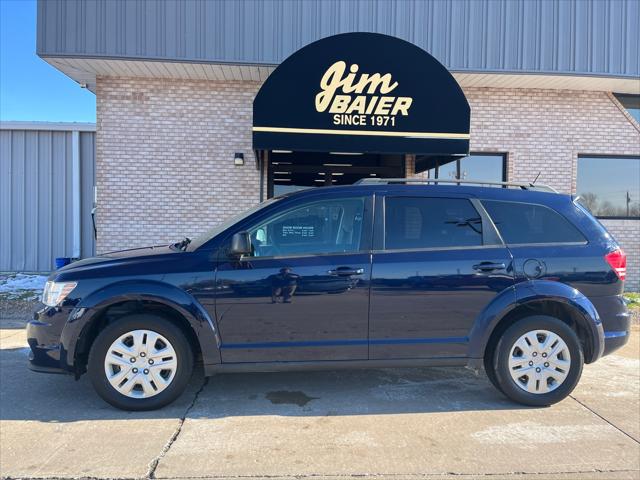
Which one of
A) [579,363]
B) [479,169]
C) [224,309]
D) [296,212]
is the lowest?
[579,363]

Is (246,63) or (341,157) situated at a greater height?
(246,63)

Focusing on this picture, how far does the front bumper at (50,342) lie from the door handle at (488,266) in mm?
3426

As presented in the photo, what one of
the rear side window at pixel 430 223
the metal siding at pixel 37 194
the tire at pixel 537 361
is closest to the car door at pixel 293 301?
the rear side window at pixel 430 223

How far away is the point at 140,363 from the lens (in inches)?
161

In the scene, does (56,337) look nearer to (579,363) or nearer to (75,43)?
(579,363)

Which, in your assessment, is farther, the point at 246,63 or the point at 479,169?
the point at 479,169

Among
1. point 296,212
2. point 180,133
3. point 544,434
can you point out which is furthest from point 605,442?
point 180,133

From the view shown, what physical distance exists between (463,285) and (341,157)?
633 cm

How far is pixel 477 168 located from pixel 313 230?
6.73 m

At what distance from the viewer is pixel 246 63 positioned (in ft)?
28.0

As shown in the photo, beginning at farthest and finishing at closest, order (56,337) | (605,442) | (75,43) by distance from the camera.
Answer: (75,43)
(56,337)
(605,442)

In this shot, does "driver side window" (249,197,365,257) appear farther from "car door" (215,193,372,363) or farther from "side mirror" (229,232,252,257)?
"side mirror" (229,232,252,257)

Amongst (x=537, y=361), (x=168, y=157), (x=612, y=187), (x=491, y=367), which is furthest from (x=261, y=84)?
(x=612, y=187)

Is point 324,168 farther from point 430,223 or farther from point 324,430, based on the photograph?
point 324,430
